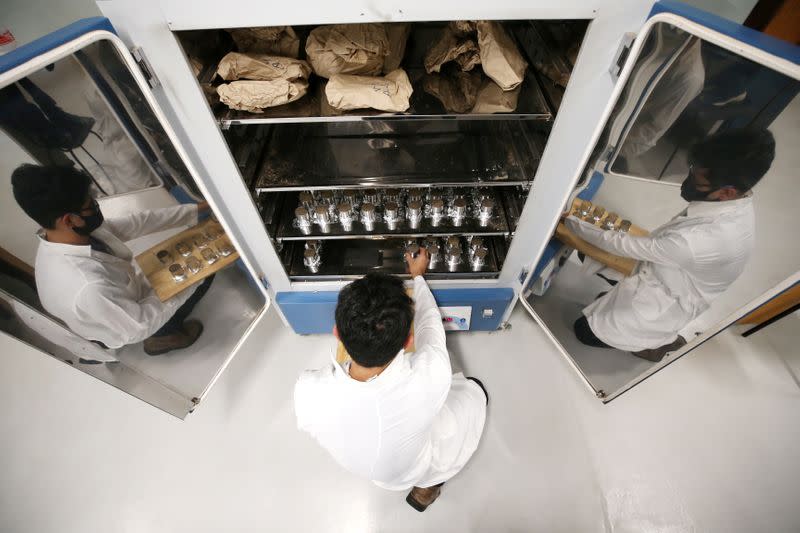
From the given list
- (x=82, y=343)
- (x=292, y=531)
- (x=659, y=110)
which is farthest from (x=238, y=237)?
(x=659, y=110)

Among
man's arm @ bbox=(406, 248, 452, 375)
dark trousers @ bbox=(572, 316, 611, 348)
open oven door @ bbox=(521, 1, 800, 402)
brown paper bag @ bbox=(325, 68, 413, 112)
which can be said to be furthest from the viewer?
dark trousers @ bbox=(572, 316, 611, 348)

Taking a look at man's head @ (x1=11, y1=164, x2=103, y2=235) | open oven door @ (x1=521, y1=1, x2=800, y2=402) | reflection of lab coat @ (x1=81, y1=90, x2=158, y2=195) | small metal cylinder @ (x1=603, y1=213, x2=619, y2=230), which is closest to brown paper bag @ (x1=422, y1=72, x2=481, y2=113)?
open oven door @ (x1=521, y1=1, x2=800, y2=402)

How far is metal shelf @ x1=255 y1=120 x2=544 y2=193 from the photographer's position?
1543 millimetres

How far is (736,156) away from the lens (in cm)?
102

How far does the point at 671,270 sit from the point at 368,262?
126cm

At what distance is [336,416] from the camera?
121 centimetres

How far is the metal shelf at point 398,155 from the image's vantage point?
60.7 inches

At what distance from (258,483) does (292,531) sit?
0.87 ft

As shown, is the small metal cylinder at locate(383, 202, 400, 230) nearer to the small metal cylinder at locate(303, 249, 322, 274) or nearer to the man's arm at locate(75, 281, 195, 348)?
the small metal cylinder at locate(303, 249, 322, 274)

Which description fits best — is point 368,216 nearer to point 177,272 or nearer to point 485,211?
point 485,211

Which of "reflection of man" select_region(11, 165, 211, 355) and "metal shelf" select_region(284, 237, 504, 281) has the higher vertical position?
"reflection of man" select_region(11, 165, 211, 355)

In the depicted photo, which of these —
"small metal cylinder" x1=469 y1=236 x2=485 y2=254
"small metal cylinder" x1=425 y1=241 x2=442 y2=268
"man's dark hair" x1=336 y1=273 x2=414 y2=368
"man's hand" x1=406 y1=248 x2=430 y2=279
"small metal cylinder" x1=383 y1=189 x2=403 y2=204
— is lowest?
"small metal cylinder" x1=425 y1=241 x2=442 y2=268

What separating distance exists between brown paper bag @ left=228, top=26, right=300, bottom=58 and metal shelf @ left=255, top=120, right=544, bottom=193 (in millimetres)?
394

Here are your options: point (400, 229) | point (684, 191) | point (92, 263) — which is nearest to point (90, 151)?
point (92, 263)
